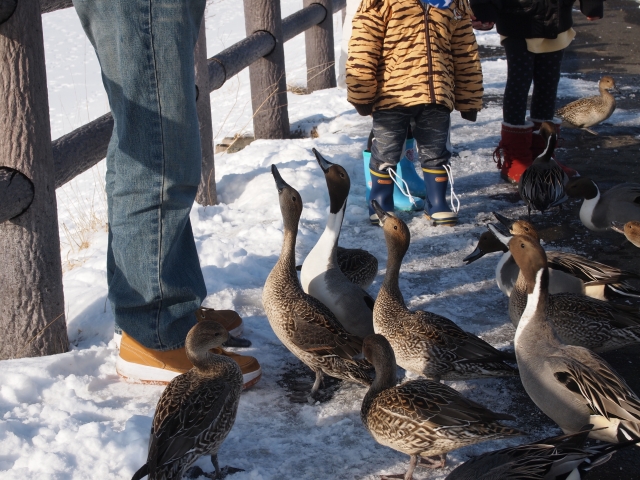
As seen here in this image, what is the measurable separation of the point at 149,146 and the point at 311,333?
1135 millimetres

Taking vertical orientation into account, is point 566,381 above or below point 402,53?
below

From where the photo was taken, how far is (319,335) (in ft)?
11.1

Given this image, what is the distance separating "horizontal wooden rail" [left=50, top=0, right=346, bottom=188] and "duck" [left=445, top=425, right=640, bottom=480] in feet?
8.48

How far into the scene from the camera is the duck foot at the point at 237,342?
371cm

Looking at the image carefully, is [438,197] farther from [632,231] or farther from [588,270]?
[588,270]

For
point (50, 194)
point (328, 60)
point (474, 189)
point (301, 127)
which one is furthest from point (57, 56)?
point (50, 194)

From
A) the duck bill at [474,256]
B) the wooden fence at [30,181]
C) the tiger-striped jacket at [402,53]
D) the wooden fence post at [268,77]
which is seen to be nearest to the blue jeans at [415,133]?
the tiger-striped jacket at [402,53]

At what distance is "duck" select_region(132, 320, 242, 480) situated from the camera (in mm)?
2592

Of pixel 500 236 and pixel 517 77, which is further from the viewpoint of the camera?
pixel 517 77

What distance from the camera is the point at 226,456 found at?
2.94m

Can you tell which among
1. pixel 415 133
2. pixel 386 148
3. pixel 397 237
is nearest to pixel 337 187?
pixel 397 237

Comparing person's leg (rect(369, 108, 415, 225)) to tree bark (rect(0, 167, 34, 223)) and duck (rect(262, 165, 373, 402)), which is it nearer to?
duck (rect(262, 165, 373, 402))

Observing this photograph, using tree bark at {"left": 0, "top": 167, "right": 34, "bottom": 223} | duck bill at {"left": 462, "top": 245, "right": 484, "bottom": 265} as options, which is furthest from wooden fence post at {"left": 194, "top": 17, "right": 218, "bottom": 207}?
tree bark at {"left": 0, "top": 167, "right": 34, "bottom": 223}

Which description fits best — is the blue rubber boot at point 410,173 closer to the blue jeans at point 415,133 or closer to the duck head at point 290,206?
the blue jeans at point 415,133
